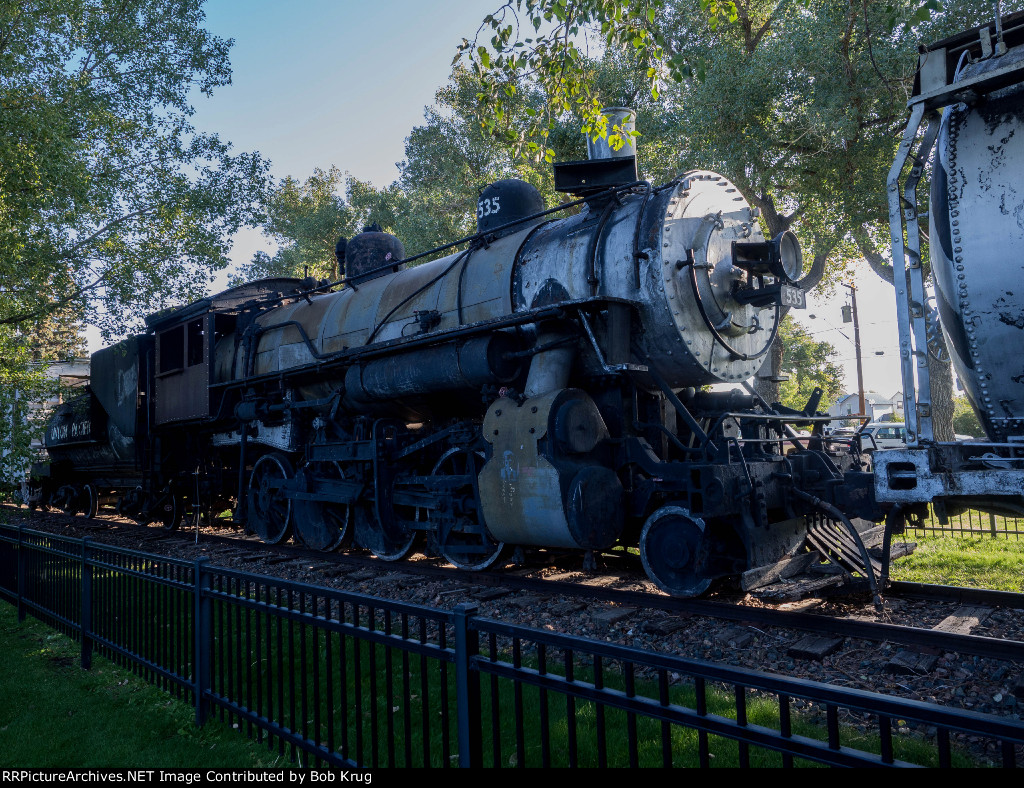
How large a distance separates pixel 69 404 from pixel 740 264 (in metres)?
15.9

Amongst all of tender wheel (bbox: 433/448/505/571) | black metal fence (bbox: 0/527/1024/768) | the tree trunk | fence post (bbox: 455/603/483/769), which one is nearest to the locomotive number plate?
tender wheel (bbox: 433/448/505/571)

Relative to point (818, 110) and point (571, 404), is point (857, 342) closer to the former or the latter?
point (818, 110)

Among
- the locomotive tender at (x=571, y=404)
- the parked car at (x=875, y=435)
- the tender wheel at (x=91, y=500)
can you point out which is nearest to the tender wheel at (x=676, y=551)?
the locomotive tender at (x=571, y=404)

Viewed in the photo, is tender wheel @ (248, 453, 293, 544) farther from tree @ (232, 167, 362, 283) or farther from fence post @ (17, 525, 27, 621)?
tree @ (232, 167, 362, 283)

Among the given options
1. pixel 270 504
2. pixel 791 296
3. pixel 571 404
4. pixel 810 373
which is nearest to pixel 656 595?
pixel 571 404

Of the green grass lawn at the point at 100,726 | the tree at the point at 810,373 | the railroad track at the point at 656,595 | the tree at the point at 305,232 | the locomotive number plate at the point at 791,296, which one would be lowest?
the green grass lawn at the point at 100,726

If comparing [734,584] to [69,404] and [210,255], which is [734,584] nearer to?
[210,255]

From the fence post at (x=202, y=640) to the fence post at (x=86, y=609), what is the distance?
180cm

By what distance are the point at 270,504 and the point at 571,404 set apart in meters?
5.99

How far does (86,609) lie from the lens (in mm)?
5652

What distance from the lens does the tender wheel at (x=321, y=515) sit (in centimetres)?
955

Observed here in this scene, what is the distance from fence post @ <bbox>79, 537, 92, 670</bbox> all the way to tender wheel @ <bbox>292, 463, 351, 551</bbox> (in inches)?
148

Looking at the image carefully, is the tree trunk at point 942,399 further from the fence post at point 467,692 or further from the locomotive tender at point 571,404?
the fence post at point 467,692

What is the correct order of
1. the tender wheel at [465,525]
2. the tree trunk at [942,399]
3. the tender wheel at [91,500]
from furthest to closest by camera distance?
the tender wheel at [91,500] → the tree trunk at [942,399] → the tender wheel at [465,525]
